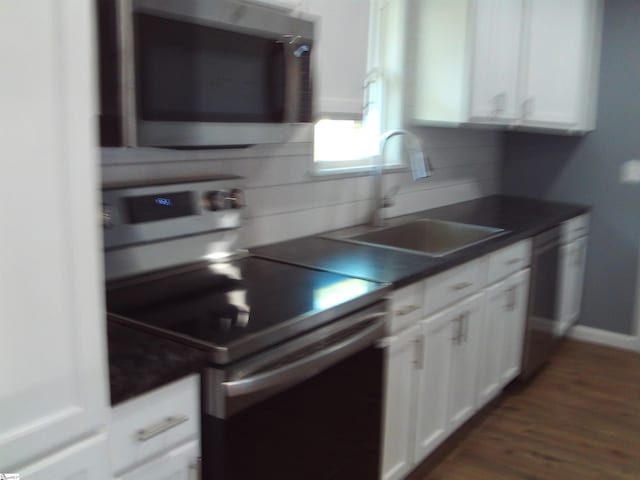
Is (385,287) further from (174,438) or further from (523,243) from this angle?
(523,243)

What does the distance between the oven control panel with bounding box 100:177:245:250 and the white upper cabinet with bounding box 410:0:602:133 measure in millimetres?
1443

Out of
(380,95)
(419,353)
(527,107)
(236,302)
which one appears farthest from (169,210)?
(527,107)

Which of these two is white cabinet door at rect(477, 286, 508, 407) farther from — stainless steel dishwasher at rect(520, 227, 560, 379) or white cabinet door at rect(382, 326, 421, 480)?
white cabinet door at rect(382, 326, 421, 480)

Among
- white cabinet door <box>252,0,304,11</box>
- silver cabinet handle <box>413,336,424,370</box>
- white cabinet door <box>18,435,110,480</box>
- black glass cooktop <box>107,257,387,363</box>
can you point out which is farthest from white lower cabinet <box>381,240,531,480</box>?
white cabinet door <box>18,435,110,480</box>

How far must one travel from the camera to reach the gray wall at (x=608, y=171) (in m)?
3.90

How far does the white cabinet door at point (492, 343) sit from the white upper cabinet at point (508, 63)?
88 cm

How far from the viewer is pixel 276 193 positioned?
8.17ft

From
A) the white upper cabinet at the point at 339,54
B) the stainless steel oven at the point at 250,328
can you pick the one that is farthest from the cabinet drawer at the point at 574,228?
the stainless steel oven at the point at 250,328

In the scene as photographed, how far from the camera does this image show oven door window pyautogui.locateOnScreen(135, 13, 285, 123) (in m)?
1.51

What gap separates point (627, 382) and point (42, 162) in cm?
350

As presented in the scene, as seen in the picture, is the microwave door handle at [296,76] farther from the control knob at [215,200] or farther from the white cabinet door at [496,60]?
the white cabinet door at [496,60]

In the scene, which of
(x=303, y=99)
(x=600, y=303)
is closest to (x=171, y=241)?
(x=303, y=99)

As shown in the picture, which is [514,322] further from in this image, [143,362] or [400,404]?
[143,362]

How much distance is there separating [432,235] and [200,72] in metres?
1.85
